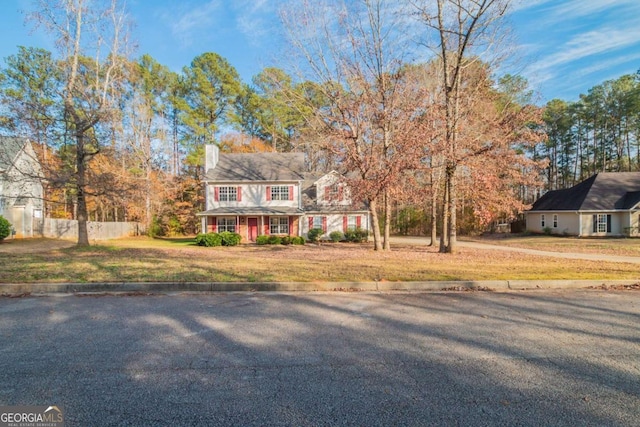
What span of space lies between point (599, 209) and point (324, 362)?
32.4 m

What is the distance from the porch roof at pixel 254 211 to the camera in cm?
2308

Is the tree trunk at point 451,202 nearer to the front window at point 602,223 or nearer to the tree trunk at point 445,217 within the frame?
the tree trunk at point 445,217

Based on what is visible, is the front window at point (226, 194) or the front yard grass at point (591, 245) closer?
the front yard grass at point (591, 245)

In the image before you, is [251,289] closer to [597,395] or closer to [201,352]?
[201,352]

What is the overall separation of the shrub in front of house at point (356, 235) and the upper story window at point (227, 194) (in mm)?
8929

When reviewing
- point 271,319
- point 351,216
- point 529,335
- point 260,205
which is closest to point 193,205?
point 260,205

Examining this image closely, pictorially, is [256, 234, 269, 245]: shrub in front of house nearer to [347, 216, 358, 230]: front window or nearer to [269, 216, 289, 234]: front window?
[269, 216, 289, 234]: front window

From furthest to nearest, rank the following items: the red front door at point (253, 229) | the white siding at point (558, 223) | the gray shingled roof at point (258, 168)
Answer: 1. the white siding at point (558, 223)
2. the gray shingled roof at point (258, 168)
3. the red front door at point (253, 229)

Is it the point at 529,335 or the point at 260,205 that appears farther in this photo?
the point at 260,205

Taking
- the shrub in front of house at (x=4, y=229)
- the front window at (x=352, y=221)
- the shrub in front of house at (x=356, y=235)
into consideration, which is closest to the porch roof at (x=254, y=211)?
the shrub in front of house at (x=356, y=235)

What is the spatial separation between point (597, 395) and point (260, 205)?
75.0 ft

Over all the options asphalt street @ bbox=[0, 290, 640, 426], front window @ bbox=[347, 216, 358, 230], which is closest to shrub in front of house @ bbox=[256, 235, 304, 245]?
front window @ bbox=[347, 216, 358, 230]

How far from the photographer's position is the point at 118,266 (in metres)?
9.70

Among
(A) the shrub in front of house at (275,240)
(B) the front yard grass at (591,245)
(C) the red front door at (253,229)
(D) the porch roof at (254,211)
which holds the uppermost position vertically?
(D) the porch roof at (254,211)
